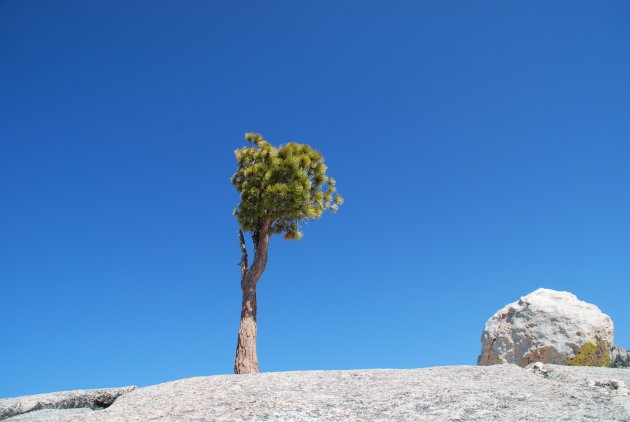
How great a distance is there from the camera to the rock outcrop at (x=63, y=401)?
1036cm

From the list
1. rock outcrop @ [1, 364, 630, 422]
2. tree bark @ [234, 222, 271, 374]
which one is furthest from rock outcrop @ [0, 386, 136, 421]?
tree bark @ [234, 222, 271, 374]

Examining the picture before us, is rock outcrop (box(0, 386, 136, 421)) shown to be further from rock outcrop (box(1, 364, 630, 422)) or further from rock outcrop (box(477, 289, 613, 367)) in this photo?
rock outcrop (box(477, 289, 613, 367))

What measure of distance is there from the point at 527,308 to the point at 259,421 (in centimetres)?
977

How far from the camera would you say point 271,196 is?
1744 centimetres

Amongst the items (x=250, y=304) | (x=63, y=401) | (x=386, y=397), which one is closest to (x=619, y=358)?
(x=386, y=397)

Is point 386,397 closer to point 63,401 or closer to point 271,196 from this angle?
point 63,401

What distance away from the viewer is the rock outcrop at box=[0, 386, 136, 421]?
10.4 m

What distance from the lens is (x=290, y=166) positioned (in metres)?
17.9

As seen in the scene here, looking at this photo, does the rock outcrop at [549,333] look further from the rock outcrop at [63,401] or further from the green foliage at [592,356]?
the rock outcrop at [63,401]

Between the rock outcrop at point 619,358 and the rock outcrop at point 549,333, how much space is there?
0.36 metres

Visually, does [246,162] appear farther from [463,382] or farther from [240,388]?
[463,382]

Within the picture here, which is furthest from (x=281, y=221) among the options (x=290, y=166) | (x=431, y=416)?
(x=431, y=416)

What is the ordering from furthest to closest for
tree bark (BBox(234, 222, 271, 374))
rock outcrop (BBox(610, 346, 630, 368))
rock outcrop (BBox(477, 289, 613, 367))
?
tree bark (BBox(234, 222, 271, 374)), rock outcrop (BBox(610, 346, 630, 368)), rock outcrop (BBox(477, 289, 613, 367))

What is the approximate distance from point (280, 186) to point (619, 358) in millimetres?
11442
